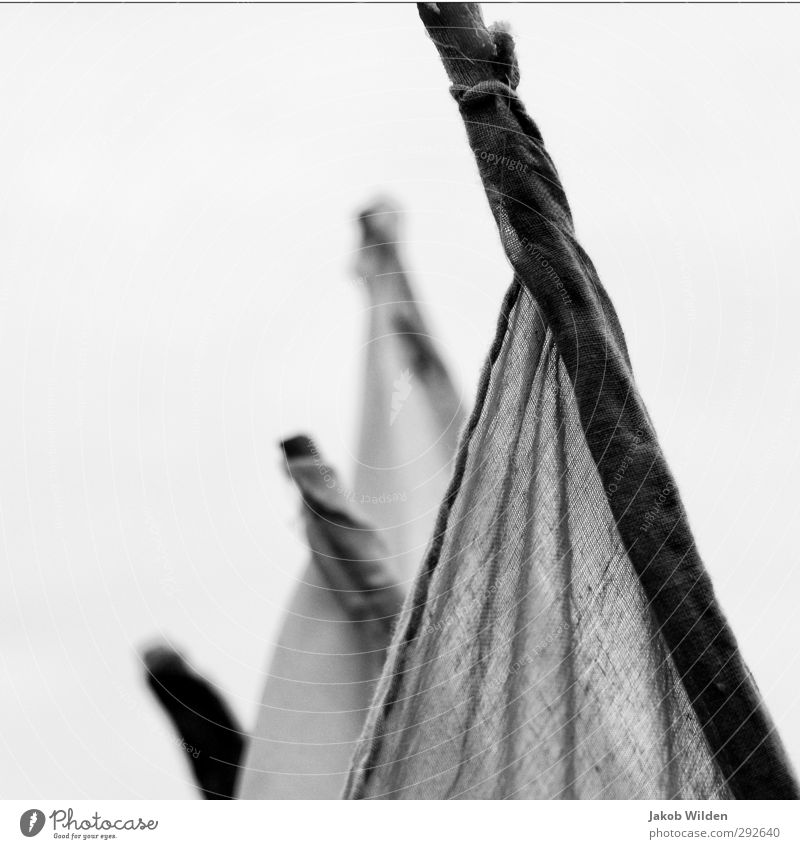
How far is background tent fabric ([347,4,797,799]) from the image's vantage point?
0.47 metres

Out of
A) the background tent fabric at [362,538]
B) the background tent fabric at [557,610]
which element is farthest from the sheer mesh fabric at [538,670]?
the background tent fabric at [362,538]

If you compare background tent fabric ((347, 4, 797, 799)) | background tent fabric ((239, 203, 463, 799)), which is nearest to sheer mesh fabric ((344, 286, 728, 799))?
background tent fabric ((347, 4, 797, 799))

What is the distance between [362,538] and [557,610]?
25 centimetres

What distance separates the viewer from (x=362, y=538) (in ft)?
2.37

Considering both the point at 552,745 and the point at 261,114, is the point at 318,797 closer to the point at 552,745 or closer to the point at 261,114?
the point at 552,745

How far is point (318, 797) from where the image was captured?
648 millimetres

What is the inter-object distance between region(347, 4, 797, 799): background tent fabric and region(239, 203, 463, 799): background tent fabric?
178 millimetres
